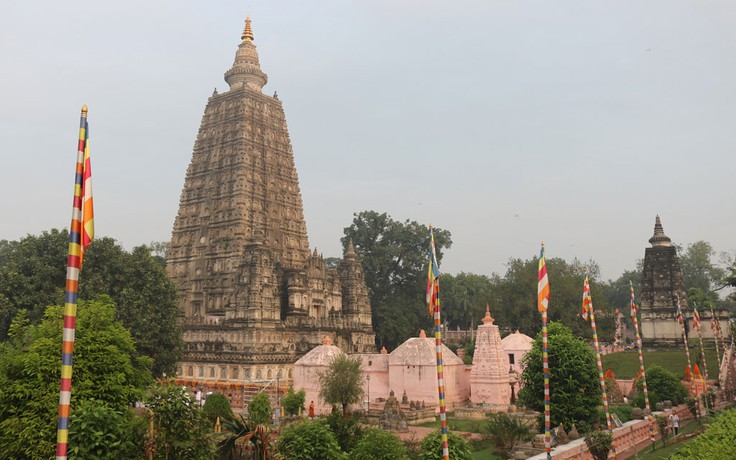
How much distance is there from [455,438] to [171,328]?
1061 inches

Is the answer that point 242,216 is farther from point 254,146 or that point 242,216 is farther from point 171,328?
point 171,328

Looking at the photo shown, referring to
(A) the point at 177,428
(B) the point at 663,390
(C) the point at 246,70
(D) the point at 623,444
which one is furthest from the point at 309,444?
(C) the point at 246,70

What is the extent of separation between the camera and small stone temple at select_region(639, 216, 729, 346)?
5631 cm

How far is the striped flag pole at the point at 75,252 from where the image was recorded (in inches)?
324

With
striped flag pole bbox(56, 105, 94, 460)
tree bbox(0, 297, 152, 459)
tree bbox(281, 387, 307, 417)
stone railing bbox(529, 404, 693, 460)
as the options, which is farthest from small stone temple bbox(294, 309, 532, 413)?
striped flag pole bbox(56, 105, 94, 460)

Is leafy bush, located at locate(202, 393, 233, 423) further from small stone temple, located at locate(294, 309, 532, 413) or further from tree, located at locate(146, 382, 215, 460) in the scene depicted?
tree, located at locate(146, 382, 215, 460)

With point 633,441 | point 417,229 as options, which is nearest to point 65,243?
point 633,441

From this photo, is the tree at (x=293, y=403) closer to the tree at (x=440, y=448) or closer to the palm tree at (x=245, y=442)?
the tree at (x=440, y=448)

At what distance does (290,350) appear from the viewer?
174 ft

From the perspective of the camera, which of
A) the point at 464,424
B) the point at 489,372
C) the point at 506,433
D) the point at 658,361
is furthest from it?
the point at 658,361

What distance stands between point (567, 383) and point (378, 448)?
12946 mm

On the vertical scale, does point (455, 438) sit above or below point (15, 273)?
below

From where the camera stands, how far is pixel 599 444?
19.6 meters

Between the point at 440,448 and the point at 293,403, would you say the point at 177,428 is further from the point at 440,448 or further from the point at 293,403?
the point at 293,403
